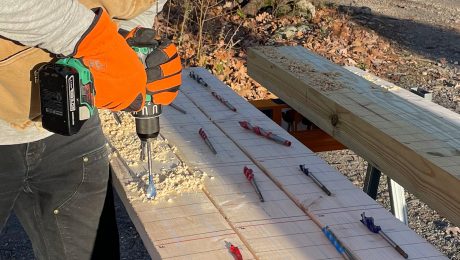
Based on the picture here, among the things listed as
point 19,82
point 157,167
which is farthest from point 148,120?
point 19,82

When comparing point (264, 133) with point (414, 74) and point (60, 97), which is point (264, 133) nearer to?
point (60, 97)

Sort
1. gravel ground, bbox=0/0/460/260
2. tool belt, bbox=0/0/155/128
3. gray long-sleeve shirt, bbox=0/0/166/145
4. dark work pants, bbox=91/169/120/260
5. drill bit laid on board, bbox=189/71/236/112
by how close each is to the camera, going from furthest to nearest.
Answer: gravel ground, bbox=0/0/460/260
drill bit laid on board, bbox=189/71/236/112
dark work pants, bbox=91/169/120/260
tool belt, bbox=0/0/155/128
gray long-sleeve shirt, bbox=0/0/166/145

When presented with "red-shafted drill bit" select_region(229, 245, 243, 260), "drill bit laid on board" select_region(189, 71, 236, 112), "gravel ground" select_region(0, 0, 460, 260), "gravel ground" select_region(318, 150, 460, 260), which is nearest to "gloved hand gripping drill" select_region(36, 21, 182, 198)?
"red-shafted drill bit" select_region(229, 245, 243, 260)

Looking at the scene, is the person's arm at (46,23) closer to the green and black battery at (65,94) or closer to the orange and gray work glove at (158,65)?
the green and black battery at (65,94)

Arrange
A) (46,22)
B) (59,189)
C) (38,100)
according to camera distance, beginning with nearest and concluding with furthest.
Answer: (46,22)
(38,100)
(59,189)

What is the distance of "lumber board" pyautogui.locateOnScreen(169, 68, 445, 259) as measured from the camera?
6.22 feet

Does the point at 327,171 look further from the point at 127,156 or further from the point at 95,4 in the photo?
the point at 95,4

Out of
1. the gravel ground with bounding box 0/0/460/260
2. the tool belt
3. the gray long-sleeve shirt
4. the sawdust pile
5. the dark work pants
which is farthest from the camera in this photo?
the gravel ground with bounding box 0/0/460/260

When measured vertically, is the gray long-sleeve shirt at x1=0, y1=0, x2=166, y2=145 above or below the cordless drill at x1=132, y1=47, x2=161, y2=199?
above

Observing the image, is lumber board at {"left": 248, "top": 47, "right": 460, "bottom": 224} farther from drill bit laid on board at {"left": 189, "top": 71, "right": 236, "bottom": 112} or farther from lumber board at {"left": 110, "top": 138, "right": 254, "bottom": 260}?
lumber board at {"left": 110, "top": 138, "right": 254, "bottom": 260}

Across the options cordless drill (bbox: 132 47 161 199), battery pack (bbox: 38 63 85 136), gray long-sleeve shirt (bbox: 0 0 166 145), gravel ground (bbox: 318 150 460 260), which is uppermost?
gray long-sleeve shirt (bbox: 0 0 166 145)

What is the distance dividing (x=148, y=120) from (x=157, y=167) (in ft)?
0.77

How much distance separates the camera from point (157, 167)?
97.6 inches

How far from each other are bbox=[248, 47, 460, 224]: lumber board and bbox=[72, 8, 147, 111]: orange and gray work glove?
41.4 inches
